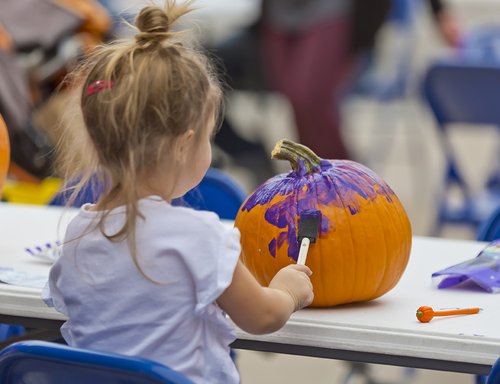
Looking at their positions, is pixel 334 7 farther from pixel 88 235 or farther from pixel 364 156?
pixel 88 235

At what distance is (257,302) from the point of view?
1618 millimetres

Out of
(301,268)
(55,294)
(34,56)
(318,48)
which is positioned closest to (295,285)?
(301,268)

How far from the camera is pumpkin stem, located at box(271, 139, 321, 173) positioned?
1873mm

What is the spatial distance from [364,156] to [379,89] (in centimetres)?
80

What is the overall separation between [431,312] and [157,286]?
1.53 feet

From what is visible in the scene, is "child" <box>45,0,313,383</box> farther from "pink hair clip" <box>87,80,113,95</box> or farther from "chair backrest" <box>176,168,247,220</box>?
"chair backrest" <box>176,168,247,220</box>

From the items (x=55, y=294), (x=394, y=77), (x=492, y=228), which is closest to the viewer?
(x=55, y=294)

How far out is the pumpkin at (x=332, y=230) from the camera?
184 cm

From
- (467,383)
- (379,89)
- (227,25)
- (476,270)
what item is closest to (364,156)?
(379,89)

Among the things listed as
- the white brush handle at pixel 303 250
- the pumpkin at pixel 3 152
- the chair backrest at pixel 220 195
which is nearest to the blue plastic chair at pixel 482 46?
the chair backrest at pixel 220 195

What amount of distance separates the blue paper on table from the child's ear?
0.58m

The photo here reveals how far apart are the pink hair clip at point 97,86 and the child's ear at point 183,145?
128mm

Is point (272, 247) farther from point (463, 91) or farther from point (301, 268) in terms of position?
point (463, 91)

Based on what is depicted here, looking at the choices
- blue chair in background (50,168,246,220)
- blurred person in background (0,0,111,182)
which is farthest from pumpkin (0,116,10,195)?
blurred person in background (0,0,111,182)
